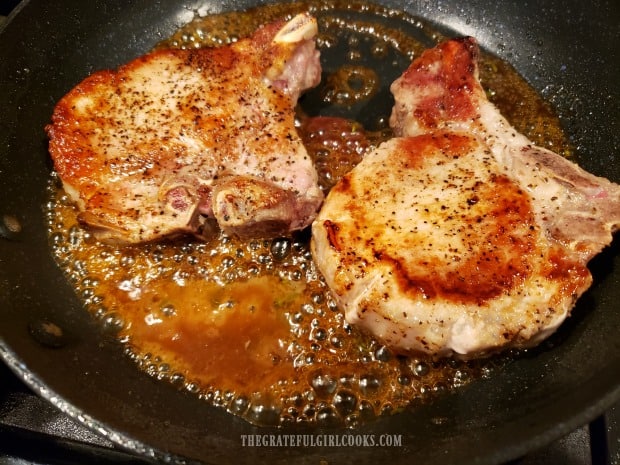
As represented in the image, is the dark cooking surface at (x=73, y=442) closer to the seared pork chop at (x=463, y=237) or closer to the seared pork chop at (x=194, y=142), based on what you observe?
the seared pork chop at (x=463, y=237)

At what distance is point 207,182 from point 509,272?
106 cm

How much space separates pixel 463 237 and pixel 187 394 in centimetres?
103

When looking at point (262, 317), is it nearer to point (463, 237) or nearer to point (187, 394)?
point (187, 394)

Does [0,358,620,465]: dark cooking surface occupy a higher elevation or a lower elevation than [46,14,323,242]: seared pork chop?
lower

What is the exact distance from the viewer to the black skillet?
1534 millimetres

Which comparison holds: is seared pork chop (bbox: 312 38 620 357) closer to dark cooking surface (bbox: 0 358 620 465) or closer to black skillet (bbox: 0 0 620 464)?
black skillet (bbox: 0 0 620 464)

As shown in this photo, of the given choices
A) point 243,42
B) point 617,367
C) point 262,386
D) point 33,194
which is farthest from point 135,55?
point 617,367

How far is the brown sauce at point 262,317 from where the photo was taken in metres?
1.78

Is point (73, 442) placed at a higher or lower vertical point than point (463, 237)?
lower

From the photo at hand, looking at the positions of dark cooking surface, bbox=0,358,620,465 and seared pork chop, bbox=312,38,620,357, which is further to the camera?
dark cooking surface, bbox=0,358,620,465

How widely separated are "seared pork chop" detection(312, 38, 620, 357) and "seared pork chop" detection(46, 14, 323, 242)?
246 millimetres

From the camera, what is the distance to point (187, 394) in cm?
178

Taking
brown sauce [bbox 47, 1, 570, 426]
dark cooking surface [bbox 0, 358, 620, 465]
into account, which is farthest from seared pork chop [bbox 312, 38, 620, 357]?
dark cooking surface [bbox 0, 358, 620, 465]

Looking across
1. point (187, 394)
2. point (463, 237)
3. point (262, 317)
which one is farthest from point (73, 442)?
point (463, 237)
